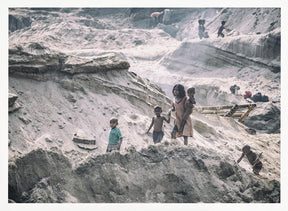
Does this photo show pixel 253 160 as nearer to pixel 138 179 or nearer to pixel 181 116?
pixel 181 116

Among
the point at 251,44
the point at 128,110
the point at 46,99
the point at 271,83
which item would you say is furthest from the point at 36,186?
the point at 251,44

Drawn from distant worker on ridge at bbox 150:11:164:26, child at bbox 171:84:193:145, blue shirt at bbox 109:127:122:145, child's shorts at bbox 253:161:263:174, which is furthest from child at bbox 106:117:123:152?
distant worker on ridge at bbox 150:11:164:26

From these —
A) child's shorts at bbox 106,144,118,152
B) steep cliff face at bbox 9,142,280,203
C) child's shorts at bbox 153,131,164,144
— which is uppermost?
child's shorts at bbox 153,131,164,144

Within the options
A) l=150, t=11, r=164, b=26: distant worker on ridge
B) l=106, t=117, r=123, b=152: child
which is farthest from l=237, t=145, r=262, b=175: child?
l=150, t=11, r=164, b=26: distant worker on ridge

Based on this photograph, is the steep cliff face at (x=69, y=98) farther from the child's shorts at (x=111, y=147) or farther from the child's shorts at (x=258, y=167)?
the child's shorts at (x=258, y=167)

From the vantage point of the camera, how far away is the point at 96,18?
21.0 metres

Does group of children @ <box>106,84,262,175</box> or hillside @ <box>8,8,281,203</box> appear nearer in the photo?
hillside @ <box>8,8,281,203</box>

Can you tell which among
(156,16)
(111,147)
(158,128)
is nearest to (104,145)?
(111,147)

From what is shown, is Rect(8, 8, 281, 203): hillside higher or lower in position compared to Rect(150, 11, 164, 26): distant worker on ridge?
lower

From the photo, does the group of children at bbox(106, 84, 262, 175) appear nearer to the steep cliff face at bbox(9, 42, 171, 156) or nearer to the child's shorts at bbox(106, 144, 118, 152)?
the steep cliff face at bbox(9, 42, 171, 156)

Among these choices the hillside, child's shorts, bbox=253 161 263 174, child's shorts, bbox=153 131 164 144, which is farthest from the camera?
child's shorts, bbox=253 161 263 174

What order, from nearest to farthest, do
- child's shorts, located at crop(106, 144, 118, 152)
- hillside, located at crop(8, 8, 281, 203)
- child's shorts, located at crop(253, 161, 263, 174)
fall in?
hillside, located at crop(8, 8, 281, 203)
child's shorts, located at crop(106, 144, 118, 152)
child's shorts, located at crop(253, 161, 263, 174)

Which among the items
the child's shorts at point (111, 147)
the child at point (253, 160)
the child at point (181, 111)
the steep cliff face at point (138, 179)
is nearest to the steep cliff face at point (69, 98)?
the child's shorts at point (111, 147)
